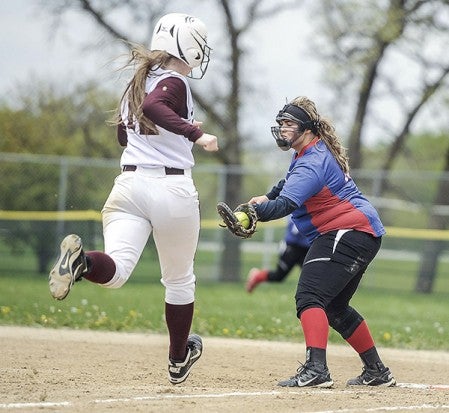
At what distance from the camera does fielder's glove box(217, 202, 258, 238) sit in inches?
242

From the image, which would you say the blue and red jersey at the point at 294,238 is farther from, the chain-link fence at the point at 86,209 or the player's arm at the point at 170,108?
the player's arm at the point at 170,108

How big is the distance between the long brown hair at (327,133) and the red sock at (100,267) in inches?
68.1

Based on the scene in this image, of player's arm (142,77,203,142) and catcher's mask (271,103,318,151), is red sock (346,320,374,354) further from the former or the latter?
player's arm (142,77,203,142)

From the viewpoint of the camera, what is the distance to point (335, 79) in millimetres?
22531

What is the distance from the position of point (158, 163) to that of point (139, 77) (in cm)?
52

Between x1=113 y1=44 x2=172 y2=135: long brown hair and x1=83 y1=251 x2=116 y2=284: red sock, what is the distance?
75 cm

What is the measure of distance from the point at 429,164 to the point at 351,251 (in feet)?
96.9

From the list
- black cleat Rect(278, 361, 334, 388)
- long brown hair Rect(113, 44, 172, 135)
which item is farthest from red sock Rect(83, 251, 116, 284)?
black cleat Rect(278, 361, 334, 388)

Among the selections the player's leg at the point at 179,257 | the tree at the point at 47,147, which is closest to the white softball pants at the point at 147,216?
the player's leg at the point at 179,257

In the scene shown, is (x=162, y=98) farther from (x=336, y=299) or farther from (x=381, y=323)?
(x=381, y=323)

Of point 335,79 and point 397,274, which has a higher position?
point 335,79

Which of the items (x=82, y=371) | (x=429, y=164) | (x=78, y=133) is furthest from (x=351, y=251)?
(x=429, y=164)

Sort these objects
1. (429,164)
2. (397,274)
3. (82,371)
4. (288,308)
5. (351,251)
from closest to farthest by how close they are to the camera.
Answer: (351,251)
(82,371)
(288,308)
(397,274)
(429,164)

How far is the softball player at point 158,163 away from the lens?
5891 millimetres
